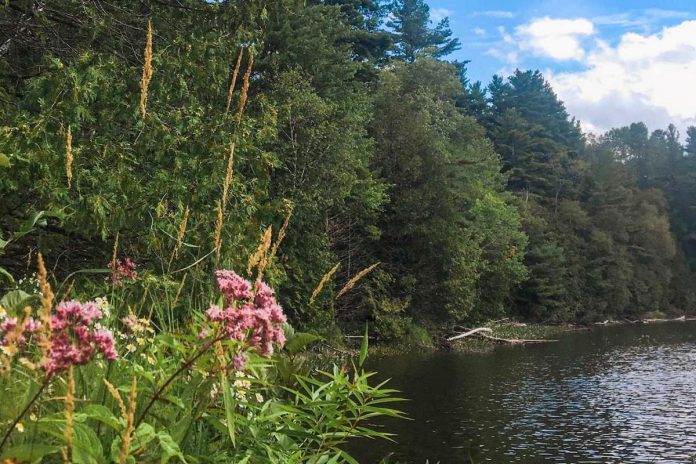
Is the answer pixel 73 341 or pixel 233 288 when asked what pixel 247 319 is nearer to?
pixel 233 288

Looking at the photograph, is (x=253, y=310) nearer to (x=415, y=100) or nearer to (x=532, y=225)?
(x=415, y=100)

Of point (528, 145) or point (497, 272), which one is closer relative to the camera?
point (497, 272)

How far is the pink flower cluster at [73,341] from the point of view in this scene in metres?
1.40

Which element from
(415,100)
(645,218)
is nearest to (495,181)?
(415,100)

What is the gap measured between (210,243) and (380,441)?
8.11 metres

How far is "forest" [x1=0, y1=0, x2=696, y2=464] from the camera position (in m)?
2.08

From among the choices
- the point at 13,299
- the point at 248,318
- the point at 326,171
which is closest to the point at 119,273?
the point at 13,299

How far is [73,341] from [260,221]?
660 cm

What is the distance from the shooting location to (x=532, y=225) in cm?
4694

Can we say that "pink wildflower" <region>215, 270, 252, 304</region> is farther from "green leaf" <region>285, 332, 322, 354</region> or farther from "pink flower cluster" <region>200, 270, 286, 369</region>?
"green leaf" <region>285, 332, 322, 354</region>

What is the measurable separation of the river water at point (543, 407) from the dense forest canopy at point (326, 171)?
4159 millimetres

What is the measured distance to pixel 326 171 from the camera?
23.2 metres

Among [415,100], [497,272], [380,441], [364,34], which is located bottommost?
[380,441]

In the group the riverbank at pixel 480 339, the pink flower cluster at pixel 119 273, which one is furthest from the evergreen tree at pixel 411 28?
the pink flower cluster at pixel 119 273
